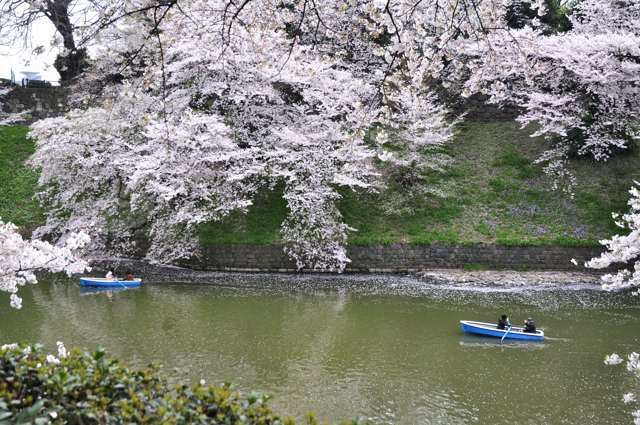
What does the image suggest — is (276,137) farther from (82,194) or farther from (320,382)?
(320,382)

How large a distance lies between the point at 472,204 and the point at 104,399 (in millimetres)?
16769

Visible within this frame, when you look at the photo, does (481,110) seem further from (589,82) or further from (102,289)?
(102,289)

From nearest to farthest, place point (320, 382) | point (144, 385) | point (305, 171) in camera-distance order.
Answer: point (144, 385) < point (320, 382) < point (305, 171)

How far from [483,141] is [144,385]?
21220mm

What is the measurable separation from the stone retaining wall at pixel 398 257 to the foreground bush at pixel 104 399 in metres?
12.4

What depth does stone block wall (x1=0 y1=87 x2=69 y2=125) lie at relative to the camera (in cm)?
2389

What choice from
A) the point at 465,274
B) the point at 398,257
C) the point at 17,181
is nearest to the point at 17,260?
the point at 398,257

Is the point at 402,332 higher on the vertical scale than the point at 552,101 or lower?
lower

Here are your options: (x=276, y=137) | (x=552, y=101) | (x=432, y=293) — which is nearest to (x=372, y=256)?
(x=432, y=293)

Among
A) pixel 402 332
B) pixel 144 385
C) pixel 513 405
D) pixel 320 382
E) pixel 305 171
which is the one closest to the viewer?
pixel 144 385

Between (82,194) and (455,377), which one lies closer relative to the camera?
(455,377)

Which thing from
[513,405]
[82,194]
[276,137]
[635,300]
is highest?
[276,137]

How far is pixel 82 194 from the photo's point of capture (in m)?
16.6

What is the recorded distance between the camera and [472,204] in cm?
1764
